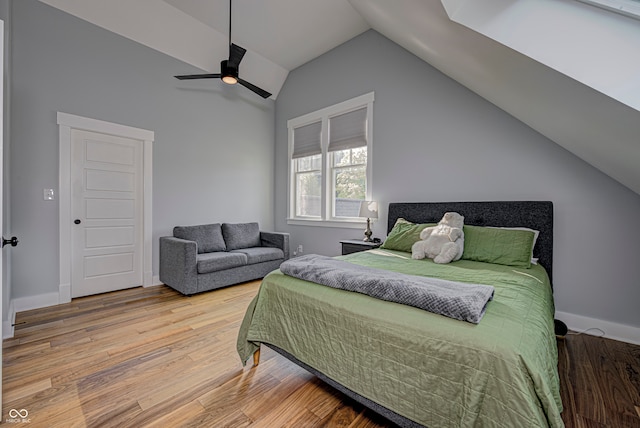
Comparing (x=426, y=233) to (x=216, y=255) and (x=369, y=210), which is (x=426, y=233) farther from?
(x=216, y=255)

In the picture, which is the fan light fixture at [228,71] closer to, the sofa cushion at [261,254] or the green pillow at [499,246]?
the sofa cushion at [261,254]

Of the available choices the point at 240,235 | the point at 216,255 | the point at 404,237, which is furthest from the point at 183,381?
the point at 240,235

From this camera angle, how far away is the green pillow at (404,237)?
2.84m

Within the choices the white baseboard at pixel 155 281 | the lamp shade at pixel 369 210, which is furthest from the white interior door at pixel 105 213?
the lamp shade at pixel 369 210

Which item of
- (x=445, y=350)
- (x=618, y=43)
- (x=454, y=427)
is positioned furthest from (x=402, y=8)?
(x=454, y=427)

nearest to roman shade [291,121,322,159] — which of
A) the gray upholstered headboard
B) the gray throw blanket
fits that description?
the gray upholstered headboard

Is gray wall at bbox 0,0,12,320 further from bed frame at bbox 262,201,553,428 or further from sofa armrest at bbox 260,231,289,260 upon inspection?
bed frame at bbox 262,201,553,428

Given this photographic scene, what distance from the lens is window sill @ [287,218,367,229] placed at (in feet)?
13.2

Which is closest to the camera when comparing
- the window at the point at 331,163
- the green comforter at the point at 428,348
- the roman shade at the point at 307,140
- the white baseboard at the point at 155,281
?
the green comforter at the point at 428,348

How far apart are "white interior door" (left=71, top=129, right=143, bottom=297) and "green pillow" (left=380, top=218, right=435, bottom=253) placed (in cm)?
328

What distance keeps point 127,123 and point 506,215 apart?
455 centimetres

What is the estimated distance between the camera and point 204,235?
3.92m

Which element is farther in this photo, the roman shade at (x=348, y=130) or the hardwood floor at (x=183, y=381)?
the roman shade at (x=348, y=130)

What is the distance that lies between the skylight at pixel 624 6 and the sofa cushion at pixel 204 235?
13.6 feet
